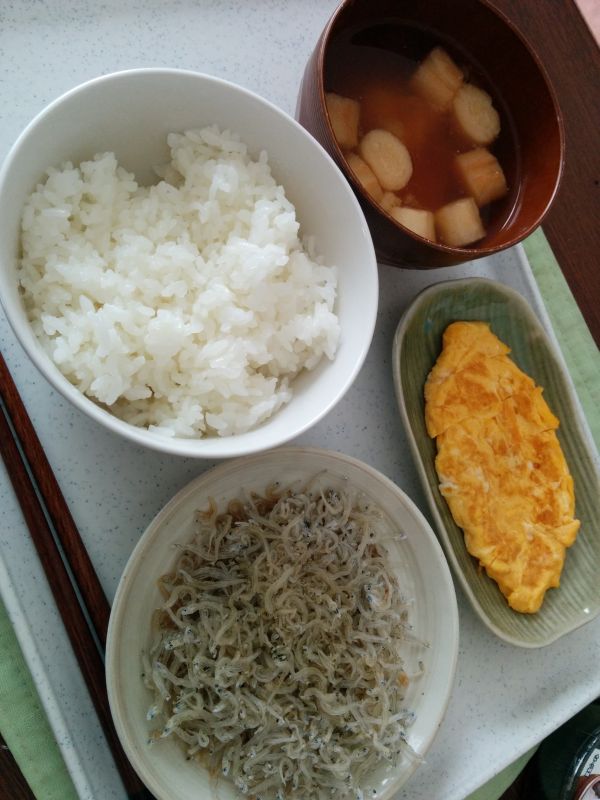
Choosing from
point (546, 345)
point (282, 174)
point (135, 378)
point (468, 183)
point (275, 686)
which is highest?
point (468, 183)

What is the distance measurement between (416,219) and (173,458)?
2.31 feet

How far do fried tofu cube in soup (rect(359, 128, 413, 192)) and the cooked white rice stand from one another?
0.78 ft

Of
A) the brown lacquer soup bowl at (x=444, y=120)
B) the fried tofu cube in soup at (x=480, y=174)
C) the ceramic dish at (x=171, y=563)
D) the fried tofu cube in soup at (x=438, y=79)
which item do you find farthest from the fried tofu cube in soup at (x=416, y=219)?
the ceramic dish at (x=171, y=563)

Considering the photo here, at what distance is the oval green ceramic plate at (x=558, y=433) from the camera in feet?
5.08

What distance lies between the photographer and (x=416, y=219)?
1.45 metres

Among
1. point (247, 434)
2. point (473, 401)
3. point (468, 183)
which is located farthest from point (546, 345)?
point (247, 434)

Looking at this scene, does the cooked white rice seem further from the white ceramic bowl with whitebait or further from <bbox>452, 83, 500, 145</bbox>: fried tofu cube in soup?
<bbox>452, 83, 500, 145</bbox>: fried tofu cube in soup

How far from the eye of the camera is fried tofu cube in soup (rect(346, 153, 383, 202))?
56.2 inches

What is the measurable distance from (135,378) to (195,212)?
0.34m

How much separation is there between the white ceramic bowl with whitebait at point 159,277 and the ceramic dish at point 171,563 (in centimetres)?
20

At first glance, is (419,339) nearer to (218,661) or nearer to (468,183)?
(468,183)

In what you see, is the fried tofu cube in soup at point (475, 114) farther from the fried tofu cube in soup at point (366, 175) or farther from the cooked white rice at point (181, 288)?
the cooked white rice at point (181, 288)

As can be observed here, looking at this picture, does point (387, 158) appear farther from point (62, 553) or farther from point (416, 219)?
point (62, 553)

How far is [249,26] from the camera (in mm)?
1572
